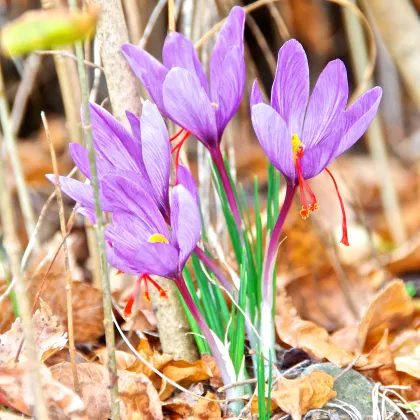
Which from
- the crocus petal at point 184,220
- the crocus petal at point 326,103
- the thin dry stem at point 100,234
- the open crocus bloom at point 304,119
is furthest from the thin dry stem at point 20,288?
the crocus petal at point 326,103

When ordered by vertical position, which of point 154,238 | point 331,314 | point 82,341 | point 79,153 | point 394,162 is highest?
point 79,153

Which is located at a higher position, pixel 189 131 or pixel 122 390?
pixel 189 131

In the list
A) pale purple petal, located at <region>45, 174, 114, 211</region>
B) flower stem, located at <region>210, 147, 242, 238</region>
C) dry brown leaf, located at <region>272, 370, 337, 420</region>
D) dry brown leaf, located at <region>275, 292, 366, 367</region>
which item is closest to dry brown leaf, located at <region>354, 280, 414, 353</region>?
dry brown leaf, located at <region>275, 292, 366, 367</region>

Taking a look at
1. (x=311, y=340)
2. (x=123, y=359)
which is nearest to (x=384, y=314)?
(x=311, y=340)

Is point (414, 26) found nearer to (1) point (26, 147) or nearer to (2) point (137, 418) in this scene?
(2) point (137, 418)

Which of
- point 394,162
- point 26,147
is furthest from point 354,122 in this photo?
point 394,162

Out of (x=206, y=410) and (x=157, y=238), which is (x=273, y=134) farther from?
(x=206, y=410)

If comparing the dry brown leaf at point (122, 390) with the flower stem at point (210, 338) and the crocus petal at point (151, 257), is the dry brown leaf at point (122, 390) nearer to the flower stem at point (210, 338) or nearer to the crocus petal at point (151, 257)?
the flower stem at point (210, 338)

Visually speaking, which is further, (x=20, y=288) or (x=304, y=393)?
(x=304, y=393)
